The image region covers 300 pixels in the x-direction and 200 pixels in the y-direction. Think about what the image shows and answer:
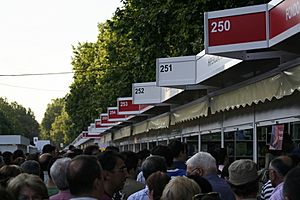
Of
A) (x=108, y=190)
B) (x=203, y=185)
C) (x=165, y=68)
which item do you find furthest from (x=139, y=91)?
(x=203, y=185)

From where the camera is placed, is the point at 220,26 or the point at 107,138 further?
the point at 107,138

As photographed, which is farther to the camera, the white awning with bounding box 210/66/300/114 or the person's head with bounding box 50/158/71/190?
the white awning with bounding box 210/66/300/114

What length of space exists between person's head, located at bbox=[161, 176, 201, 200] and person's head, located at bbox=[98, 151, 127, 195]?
1.25m

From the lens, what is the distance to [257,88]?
37.0 ft

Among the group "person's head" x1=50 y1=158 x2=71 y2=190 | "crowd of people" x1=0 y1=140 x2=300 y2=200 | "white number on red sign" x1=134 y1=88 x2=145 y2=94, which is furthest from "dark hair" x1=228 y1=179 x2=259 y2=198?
"white number on red sign" x1=134 y1=88 x2=145 y2=94

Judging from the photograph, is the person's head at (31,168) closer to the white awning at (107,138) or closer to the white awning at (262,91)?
the white awning at (262,91)

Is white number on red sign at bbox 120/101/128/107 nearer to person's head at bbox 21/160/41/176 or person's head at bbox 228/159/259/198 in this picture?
person's head at bbox 21/160/41/176

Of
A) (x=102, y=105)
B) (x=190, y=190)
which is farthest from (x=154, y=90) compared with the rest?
(x=102, y=105)

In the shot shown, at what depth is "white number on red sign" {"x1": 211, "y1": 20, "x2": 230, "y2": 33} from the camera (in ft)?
32.6

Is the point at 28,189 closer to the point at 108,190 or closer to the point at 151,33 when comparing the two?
the point at 108,190

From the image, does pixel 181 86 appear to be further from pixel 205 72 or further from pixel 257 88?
pixel 257 88

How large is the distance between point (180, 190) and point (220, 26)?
17.2ft

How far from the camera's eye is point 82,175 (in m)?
5.19

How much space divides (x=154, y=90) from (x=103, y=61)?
3226cm
